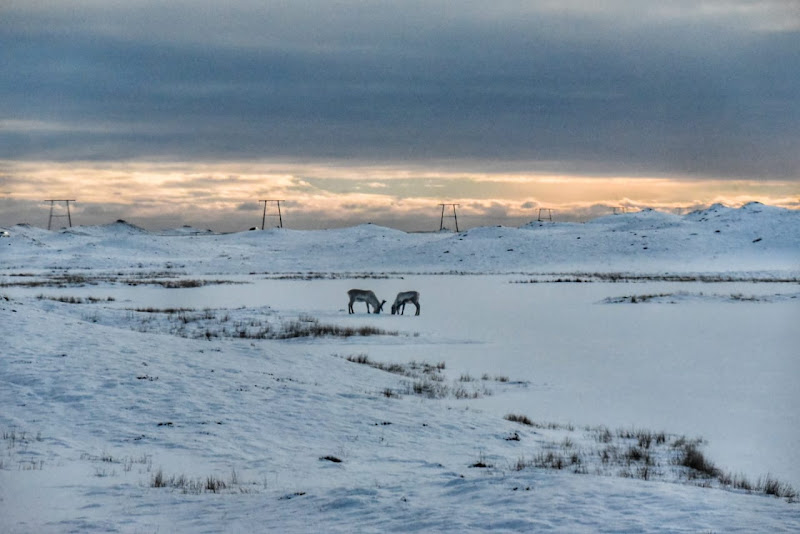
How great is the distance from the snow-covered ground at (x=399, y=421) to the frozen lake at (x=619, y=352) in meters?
0.11

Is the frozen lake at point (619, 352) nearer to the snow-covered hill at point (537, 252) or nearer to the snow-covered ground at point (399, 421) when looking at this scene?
the snow-covered ground at point (399, 421)

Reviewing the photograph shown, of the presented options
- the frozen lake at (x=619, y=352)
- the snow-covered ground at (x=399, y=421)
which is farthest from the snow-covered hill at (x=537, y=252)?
the snow-covered ground at (x=399, y=421)

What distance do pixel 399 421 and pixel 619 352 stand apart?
12.3 metres

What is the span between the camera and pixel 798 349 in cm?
2595

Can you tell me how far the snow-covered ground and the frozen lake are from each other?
109 millimetres

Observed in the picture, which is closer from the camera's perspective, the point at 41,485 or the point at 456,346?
the point at 41,485

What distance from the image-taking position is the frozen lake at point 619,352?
15891 millimetres

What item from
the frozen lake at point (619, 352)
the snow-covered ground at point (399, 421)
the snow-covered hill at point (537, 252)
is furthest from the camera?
the snow-covered hill at point (537, 252)

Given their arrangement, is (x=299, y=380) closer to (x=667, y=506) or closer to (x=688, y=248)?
(x=667, y=506)

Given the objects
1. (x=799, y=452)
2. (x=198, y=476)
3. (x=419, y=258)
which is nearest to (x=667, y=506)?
(x=799, y=452)

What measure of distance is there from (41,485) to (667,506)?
7.58 metres

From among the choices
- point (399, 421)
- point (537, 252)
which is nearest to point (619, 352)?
point (399, 421)

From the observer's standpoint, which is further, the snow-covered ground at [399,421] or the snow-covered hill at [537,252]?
the snow-covered hill at [537,252]

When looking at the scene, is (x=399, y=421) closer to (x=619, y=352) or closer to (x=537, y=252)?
(x=619, y=352)
